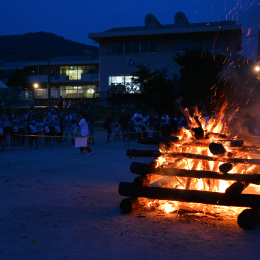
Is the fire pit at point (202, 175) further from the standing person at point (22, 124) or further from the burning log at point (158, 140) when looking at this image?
the standing person at point (22, 124)

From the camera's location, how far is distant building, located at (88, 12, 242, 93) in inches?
1247

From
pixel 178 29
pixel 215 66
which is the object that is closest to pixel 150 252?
pixel 215 66

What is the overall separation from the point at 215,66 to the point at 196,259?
2343 cm

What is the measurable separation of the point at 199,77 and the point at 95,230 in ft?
70.7

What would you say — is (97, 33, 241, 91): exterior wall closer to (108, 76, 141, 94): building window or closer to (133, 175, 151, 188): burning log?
(108, 76, 141, 94): building window

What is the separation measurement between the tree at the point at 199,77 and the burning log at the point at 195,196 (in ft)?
65.8

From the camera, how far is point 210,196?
5422mm

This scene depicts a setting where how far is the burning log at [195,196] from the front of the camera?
5234 millimetres

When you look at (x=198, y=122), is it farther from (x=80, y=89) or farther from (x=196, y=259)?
(x=80, y=89)

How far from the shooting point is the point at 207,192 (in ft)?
18.0

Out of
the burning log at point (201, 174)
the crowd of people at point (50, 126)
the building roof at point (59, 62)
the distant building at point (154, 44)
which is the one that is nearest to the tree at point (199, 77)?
the distant building at point (154, 44)

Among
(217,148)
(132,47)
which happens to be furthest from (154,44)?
(217,148)

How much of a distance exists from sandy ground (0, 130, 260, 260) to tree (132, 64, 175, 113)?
19.2 meters

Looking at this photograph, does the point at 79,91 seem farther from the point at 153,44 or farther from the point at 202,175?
the point at 202,175
